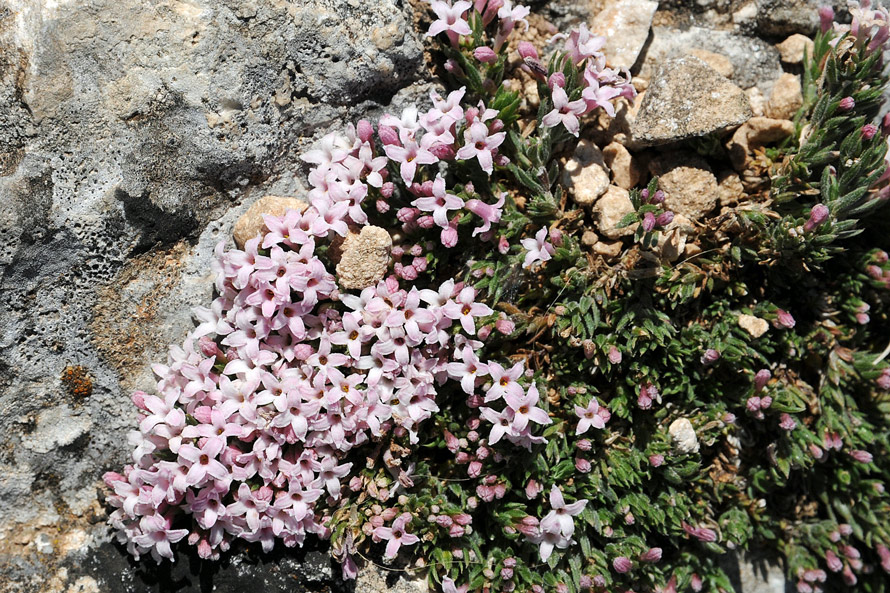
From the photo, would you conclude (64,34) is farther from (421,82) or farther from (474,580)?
(474,580)

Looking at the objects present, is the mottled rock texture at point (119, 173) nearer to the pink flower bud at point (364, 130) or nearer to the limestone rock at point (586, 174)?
the pink flower bud at point (364, 130)

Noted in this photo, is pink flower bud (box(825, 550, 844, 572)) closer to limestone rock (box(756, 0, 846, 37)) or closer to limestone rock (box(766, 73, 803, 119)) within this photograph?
limestone rock (box(766, 73, 803, 119))

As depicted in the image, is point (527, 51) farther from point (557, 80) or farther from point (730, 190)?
point (730, 190)

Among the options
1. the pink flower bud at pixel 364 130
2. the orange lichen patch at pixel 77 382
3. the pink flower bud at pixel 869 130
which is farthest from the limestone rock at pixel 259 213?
the pink flower bud at pixel 869 130

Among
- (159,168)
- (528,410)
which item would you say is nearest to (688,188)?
(528,410)

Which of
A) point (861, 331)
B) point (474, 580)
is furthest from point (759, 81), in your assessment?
point (474, 580)

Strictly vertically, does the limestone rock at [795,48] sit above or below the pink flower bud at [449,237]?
above
